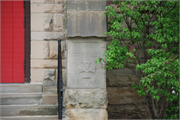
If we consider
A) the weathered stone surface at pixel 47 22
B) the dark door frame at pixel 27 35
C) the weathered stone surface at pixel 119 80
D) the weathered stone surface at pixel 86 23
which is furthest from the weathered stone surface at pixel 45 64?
the weathered stone surface at pixel 86 23

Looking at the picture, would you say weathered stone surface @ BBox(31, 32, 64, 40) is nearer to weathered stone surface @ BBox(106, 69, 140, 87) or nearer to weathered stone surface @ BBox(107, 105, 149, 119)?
weathered stone surface @ BBox(106, 69, 140, 87)

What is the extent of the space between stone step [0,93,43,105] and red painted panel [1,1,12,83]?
0.97 m

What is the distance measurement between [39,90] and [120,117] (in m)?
2.19

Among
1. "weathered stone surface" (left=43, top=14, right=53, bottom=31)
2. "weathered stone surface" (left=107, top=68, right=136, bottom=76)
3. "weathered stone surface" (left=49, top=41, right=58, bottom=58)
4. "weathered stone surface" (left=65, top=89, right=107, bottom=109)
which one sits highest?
"weathered stone surface" (left=43, top=14, right=53, bottom=31)

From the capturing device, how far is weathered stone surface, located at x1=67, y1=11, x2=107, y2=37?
4.05 metres

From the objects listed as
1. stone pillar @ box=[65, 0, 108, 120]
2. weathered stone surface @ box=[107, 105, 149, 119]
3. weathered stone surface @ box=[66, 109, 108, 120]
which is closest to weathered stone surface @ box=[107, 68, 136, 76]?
weathered stone surface @ box=[107, 105, 149, 119]

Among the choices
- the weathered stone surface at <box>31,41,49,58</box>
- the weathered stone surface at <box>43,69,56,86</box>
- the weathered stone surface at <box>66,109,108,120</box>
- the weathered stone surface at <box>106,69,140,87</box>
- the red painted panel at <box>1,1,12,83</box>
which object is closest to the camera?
the weathered stone surface at <box>66,109,108,120</box>

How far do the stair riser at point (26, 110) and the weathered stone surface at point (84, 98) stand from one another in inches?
26.3

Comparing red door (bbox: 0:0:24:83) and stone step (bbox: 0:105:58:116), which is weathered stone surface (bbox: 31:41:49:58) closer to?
red door (bbox: 0:0:24:83)

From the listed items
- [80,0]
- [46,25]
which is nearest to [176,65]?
[80,0]

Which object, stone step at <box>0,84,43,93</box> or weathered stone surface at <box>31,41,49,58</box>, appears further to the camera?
weathered stone surface at <box>31,41,49,58</box>

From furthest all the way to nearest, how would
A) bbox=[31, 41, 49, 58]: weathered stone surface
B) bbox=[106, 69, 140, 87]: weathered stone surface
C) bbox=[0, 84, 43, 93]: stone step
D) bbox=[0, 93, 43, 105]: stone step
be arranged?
bbox=[31, 41, 49, 58]: weathered stone surface < bbox=[106, 69, 140, 87]: weathered stone surface < bbox=[0, 84, 43, 93]: stone step < bbox=[0, 93, 43, 105]: stone step

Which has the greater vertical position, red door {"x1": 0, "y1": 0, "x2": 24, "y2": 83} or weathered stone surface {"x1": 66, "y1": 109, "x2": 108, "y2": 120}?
red door {"x1": 0, "y1": 0, "x2": 24, "y2": 83}

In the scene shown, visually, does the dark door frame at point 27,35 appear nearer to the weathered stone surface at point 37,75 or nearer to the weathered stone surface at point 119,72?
the weathered stone surface at point 37,75
